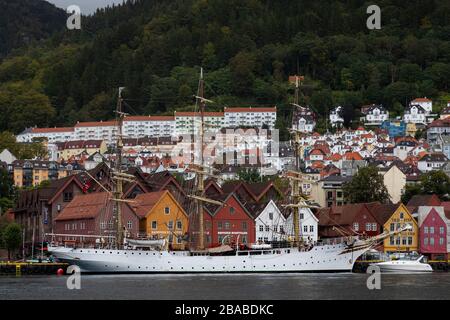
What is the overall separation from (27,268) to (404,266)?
2857 cm

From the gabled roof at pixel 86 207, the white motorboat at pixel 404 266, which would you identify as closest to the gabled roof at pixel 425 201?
the white motorboat at pixel 404 266

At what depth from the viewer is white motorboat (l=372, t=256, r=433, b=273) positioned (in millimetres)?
95250

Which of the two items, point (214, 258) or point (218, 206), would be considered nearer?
point (214, 258)

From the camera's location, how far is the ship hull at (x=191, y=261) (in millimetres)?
91938

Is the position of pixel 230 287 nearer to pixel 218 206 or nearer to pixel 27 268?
pixel 27 268

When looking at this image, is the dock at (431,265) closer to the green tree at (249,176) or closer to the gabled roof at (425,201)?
the gabled roof at (425,201)

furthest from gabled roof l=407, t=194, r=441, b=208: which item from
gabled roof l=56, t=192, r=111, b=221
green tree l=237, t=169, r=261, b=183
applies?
green tree l=237, t=169, r=261, b=183

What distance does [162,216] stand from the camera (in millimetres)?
101875

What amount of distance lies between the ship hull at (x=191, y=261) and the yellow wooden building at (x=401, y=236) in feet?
56.6

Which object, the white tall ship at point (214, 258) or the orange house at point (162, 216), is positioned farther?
the orange house at point (162, 216)

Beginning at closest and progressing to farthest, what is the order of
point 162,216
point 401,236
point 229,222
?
point 162,216 → point 229,222 → point 401,236

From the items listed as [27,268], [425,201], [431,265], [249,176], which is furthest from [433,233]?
[249,176]
